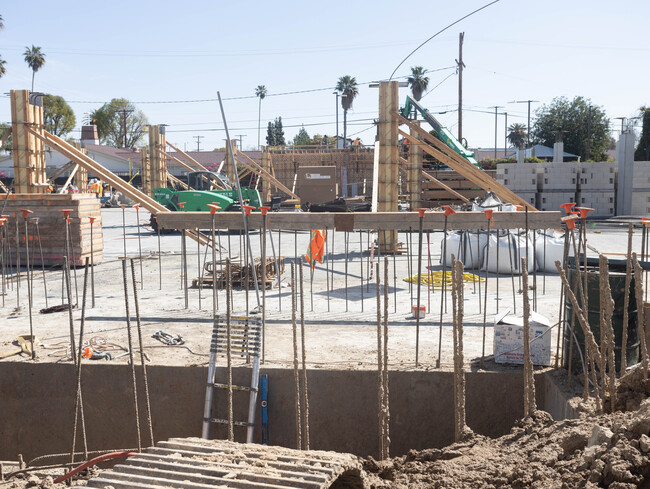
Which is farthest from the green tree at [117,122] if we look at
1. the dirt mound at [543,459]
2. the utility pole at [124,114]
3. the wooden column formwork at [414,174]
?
the dirt mound at [543,459]

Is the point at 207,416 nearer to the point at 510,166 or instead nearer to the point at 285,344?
the point at 285,344

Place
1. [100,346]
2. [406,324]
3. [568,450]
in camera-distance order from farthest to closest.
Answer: [406,324], [100,346], [568,450]

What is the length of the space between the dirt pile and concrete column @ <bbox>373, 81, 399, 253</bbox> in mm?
9674

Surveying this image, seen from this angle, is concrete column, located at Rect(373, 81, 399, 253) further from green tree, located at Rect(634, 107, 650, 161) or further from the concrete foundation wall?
→ green tree, located at Rect(634, 107, 650, 161)

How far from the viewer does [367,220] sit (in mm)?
9133

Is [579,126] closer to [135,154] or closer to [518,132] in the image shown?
[518,132]

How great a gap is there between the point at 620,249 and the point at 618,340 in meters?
10.8

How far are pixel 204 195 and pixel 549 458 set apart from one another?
1928 cm

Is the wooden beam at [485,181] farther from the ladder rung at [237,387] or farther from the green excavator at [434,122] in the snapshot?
the ladder rung at [237,387]

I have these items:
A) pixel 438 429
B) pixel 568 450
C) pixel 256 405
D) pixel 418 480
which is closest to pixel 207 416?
pixel 256 405

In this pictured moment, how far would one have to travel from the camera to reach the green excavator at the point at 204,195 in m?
21.9

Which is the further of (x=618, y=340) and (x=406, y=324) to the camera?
(x=406, y=324)

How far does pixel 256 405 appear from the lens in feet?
22.3

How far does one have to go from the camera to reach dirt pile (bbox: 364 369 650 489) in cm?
326
